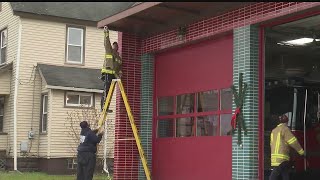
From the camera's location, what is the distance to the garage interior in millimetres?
11508

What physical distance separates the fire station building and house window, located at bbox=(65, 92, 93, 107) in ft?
31.6

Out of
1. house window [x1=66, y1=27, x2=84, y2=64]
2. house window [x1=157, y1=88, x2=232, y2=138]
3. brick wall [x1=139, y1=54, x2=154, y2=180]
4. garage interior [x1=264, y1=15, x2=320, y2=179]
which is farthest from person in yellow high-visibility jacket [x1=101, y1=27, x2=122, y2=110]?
house window [x1=66, y1=27, x2=84, y2=64]

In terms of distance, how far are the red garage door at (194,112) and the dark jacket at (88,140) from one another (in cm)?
156

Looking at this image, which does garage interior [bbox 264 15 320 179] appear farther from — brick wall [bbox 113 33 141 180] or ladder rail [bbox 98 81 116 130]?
ladder rail [bbox 98 81 116 130]

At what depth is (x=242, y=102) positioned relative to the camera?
9.97m

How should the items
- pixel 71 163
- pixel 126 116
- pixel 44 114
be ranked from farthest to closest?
pixel 44 114, pixel 71 163, pixel 126 116

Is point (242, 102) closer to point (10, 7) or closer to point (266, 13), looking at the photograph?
point (266, 13)

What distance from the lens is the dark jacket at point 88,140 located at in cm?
1195

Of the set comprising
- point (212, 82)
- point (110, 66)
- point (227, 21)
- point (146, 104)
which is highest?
point (227, 21)

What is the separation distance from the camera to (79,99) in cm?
2269

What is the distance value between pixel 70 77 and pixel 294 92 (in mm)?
11894

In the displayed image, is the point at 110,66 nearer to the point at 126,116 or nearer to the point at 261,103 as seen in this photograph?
the point at 126,116

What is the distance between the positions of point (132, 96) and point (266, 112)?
333 cm

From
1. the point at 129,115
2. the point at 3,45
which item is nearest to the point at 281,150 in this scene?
the point at 129,115
